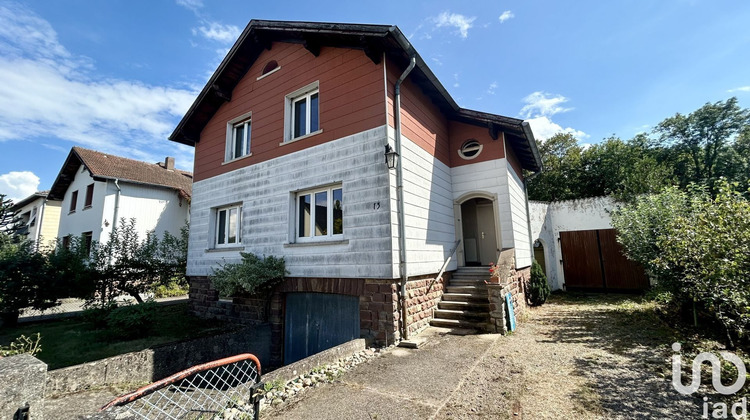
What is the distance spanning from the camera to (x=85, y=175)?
17.4 meters

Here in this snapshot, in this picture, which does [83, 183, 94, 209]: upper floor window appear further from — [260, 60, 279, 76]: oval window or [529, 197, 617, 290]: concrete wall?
[529, 197, 617, 290]: concrete wall

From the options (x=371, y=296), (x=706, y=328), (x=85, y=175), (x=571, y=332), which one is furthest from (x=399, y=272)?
(x=85, y=175)

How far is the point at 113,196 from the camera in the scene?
51.3 ft

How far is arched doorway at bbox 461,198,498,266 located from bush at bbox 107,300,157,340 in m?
8.74

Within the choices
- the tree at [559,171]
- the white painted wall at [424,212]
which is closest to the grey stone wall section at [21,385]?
the white painted wall at [424,212]

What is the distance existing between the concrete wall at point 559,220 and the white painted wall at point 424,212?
5.88 meters

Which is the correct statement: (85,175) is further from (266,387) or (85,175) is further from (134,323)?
(266,387)

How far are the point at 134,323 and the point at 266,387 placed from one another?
543 centimetres

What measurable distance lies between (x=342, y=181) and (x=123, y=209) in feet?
50.1

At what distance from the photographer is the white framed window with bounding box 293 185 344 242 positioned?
7043mm

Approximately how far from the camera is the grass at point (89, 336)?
6.15 meters

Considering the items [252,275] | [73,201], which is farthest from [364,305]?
[73,201]

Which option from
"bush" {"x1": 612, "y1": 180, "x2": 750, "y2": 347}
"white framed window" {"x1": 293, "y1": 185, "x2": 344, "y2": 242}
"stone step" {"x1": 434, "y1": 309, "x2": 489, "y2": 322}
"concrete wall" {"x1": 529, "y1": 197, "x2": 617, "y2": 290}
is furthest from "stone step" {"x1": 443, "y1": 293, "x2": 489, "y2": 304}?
"concrete wall" {"x1": 529, "y1": 197, "x2": 617, "y2": 290}

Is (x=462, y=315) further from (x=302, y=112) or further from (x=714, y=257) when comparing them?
(x=302, y=112)
